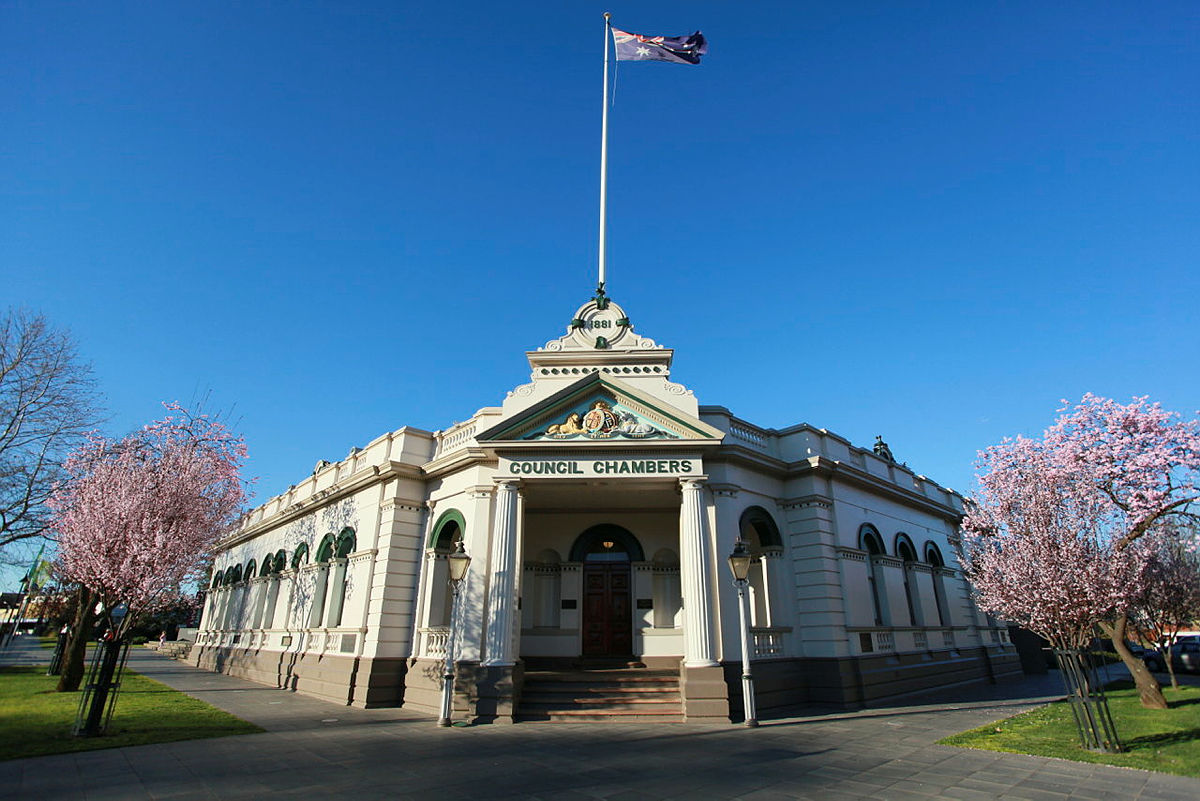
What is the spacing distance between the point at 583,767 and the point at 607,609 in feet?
30.4

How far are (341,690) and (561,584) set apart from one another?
23.9 feet

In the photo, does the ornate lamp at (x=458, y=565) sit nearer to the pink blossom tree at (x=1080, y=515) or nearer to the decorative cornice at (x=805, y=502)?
the decorative cornice at (x=805, y=502)

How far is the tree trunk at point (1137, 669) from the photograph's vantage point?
14.2m

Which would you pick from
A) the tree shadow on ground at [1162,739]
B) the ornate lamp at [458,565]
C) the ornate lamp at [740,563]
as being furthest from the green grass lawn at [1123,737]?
the ornate lamp at [458,565]

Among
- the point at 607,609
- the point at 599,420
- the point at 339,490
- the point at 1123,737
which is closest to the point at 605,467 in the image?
the point at 599,420

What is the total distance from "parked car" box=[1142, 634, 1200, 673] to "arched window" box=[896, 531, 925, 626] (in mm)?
17016

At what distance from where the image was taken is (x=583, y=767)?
931cm

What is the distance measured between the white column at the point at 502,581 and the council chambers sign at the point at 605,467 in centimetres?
54

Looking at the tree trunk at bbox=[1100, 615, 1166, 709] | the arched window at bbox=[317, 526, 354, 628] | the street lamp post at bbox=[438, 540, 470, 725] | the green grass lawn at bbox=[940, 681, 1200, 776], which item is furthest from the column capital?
the tree trunk at bbox=[1100, 615, 1166, 709]

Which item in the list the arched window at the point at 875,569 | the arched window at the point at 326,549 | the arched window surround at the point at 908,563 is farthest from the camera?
the arched window at the point at 326,549

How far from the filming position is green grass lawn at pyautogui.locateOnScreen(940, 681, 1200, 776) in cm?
936

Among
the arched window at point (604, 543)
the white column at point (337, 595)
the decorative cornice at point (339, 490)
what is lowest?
the white column at point (337, 595)

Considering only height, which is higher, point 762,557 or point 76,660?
point 762,557

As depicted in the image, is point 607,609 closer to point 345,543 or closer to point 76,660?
point 345,543
